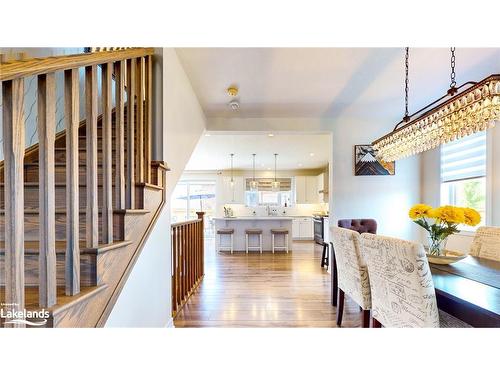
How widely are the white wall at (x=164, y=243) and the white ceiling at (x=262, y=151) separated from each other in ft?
6.11

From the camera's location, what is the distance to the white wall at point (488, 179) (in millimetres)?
2918

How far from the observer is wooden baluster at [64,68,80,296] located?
1.02 metres

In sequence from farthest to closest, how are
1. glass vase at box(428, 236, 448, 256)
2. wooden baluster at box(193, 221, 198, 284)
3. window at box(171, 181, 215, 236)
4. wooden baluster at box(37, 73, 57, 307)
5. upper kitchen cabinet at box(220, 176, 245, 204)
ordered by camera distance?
window at box(171, 181, 215, 236), upper kitchen cabinet at box(220, 176, 245, 204), wooden baluster at box(193, 221, 198, 284), glass vase at box(428, 236, 448, 256), wooden baluster at box(37, 73, 57, 307)

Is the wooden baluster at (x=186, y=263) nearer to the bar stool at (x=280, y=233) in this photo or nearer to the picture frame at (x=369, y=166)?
the picture frame at (x=369, y=166)

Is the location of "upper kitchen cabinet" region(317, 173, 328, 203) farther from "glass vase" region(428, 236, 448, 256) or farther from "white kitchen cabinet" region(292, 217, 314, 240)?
"glass vase" region(428, 236, 448, 256)

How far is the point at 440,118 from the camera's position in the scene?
1917 millimetres

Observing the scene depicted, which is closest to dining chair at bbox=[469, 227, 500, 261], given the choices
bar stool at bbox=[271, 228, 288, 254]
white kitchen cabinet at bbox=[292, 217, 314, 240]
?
bar stool at bbox=[271, 228, 288, 254]

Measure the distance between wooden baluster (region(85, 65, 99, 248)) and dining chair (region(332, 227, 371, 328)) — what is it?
1.73 metres

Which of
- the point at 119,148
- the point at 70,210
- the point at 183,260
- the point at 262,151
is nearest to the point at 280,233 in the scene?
the point at 262,151

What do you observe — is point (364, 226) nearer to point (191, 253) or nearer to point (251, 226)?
point (191, 253)

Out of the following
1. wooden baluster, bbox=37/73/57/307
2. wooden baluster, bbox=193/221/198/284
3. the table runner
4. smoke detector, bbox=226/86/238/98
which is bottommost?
wooden baluster, bbox=193/221/198/284

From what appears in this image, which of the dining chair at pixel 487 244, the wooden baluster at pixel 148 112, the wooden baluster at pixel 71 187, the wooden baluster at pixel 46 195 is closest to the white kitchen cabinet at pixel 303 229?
the dining chair at pixel 487 244
